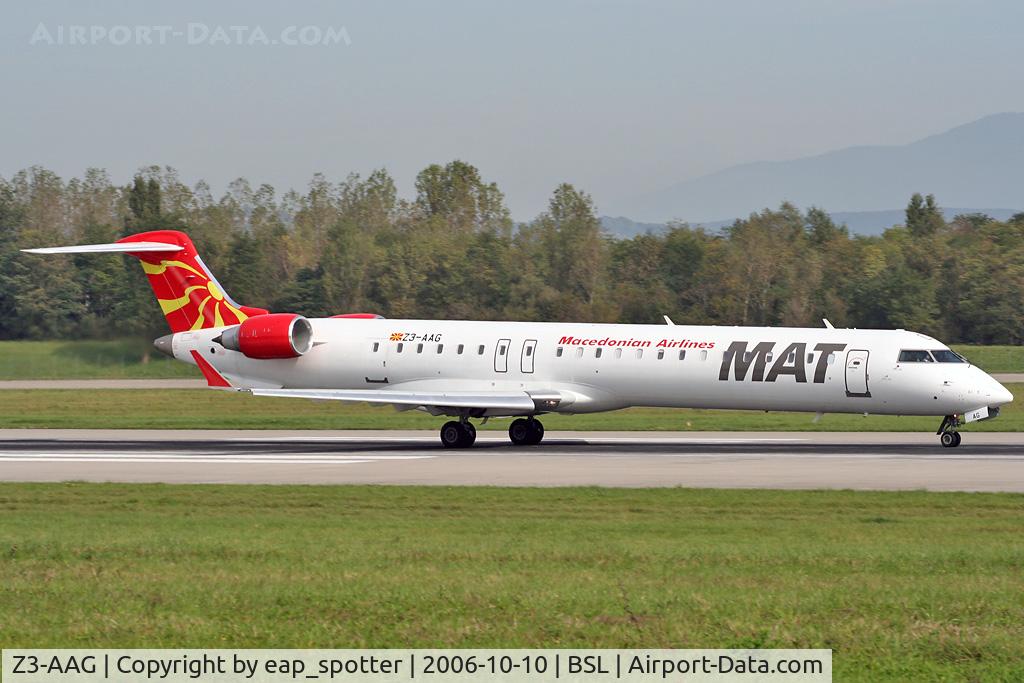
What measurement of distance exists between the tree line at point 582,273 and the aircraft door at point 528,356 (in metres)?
32.3

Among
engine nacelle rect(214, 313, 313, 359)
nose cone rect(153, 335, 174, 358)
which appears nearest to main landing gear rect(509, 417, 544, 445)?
engine nacelle rect(214, 313, 313, 359)

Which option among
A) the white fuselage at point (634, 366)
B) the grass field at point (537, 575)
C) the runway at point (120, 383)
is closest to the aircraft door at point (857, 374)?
the white fuselage at point (634, 366)

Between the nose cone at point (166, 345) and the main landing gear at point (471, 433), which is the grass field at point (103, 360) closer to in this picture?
the nose cone at point (166, 345)

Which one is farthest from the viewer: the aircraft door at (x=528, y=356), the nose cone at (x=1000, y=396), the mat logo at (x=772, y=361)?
the aircraft door at (x=528, y=356)

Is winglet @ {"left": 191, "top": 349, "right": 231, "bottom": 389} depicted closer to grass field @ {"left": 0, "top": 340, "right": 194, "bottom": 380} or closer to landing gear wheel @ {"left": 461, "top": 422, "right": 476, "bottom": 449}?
landing gear wheel @ {"left": 461, "top": 422, "right": 476, "bottom": 449}

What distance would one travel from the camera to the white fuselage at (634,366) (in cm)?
3262

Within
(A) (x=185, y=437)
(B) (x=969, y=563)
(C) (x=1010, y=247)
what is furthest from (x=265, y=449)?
(C) (x=1010, y=247)

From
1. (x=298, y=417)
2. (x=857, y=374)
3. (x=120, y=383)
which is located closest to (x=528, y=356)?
(x=857, y=374)

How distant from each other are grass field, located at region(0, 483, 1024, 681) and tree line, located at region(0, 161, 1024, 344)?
152ft

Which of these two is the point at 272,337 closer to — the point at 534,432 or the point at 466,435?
the point at 466,435

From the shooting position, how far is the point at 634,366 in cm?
3447

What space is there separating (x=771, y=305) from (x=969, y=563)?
67.4 meters

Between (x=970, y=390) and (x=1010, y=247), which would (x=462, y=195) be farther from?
(x=970, y=390)

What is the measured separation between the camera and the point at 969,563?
15023mm
